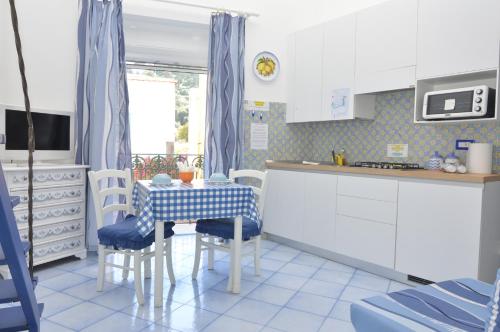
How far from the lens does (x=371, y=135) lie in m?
3.96

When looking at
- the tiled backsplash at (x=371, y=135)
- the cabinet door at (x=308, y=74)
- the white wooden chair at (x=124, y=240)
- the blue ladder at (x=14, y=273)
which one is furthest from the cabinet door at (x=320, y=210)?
the blue ladder at (x=14, y=273)

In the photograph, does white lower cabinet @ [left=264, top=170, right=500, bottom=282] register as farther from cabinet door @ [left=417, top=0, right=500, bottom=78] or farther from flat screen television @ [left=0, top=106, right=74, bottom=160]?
flat screen television @ [left=0, top=106, right=74, bottom=160]

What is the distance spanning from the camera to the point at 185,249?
3.83 m

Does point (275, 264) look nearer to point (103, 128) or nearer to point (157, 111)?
point (103, 128)

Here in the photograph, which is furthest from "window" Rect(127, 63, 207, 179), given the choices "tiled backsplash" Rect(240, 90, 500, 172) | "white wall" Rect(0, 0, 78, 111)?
"white wall" Rect(0, 0, 78, 111)

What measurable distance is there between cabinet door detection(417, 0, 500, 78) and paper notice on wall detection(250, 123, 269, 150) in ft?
6.08

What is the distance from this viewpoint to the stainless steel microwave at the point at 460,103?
2752 millimetres

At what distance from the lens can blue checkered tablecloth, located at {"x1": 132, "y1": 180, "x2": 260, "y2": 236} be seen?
7.80ft

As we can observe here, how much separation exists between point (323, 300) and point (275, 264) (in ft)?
2.80

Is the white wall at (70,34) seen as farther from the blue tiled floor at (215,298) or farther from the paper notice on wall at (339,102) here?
the blue tiled floor at (215,298)

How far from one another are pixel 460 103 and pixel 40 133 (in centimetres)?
352

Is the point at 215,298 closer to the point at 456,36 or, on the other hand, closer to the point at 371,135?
the point at 371,135

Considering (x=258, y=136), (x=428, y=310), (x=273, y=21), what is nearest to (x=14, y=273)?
(x=428, y=310)

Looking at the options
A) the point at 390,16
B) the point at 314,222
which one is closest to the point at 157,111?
the point at 314,222
